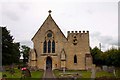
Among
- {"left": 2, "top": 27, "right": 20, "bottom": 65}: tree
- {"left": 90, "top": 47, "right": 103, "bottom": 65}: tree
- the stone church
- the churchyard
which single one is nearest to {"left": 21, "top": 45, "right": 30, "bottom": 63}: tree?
{"left": 90, "top": 47, "right": 103, "bottom": 65}: tree

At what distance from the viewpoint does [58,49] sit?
5653 centimetres

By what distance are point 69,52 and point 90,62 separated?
471 centimetres

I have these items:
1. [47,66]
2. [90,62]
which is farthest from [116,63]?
[47,66]

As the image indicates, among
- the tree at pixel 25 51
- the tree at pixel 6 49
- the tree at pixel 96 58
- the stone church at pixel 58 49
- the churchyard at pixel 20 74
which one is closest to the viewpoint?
the churchyard at pixel 20 74

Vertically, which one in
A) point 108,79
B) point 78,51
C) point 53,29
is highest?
point 53,29

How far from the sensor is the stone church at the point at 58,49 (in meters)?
56.1

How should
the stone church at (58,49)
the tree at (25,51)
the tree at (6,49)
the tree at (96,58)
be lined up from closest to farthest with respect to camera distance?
the stone church at (58,49)
the tree at (6,49)
the tree at (96,58)
the tree at (25,51)

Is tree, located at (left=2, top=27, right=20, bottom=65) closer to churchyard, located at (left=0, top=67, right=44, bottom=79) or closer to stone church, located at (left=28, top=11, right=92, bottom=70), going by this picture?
stone church, located at (left=28, top=11, right=92, bottom=70)

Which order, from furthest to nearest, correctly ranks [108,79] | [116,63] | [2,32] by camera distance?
[2,32] → [116,63] → [108,79]

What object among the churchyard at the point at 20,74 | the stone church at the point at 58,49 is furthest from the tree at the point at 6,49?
the churchyard at the point at 20,74

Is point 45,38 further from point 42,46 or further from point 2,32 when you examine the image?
point 2,32

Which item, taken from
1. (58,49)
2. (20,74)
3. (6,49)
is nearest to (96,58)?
(58,49)

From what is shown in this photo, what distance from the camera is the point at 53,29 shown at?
57312 mm

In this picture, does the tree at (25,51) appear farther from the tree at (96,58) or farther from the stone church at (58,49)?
the stone church at (58,49)
